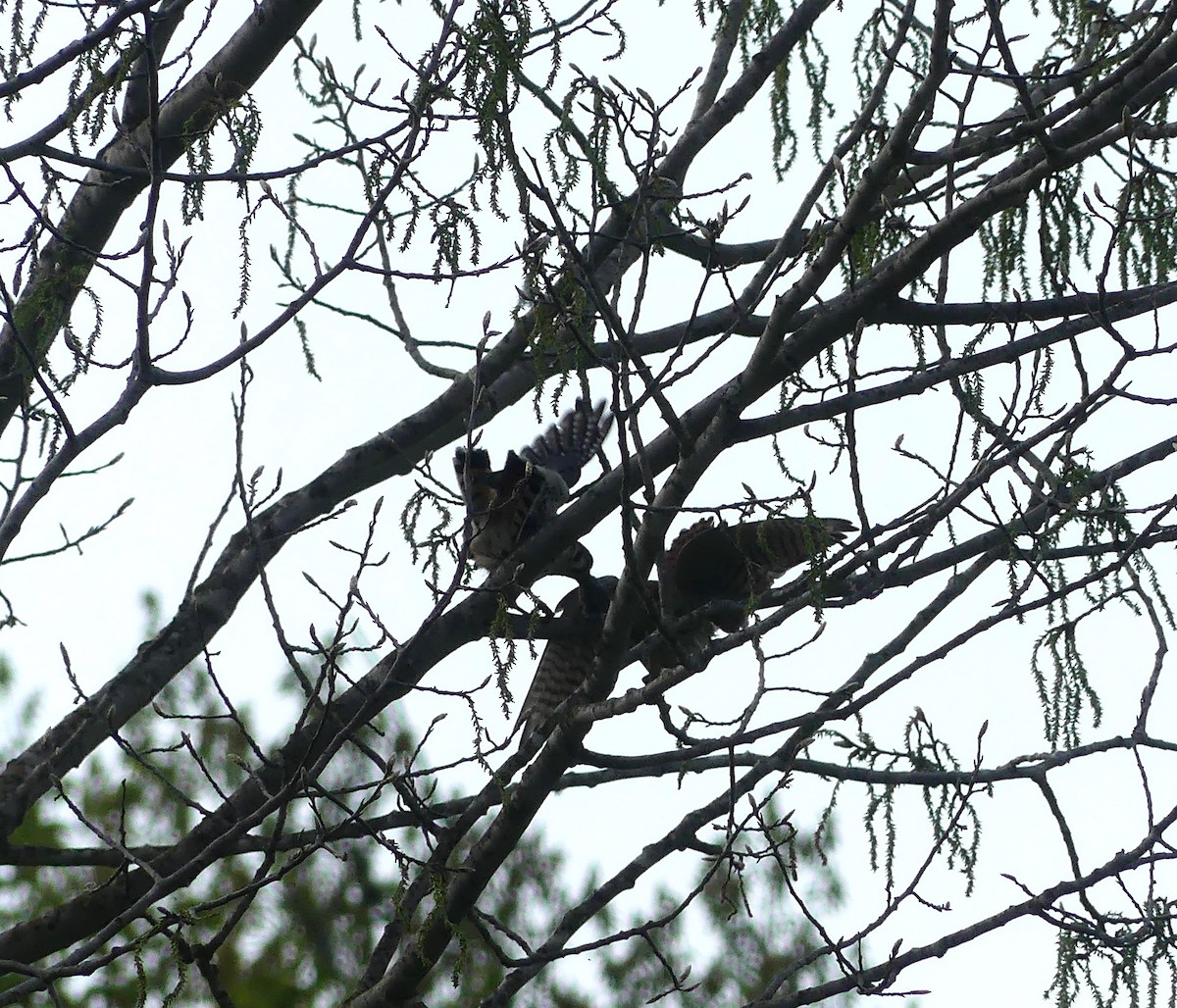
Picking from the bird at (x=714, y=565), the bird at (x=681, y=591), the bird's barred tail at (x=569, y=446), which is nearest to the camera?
the bird at (x=681, y=591)

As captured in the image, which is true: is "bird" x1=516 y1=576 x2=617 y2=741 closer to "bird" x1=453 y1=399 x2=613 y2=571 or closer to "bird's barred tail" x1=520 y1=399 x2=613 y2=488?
"bird" x1=453 y1=399 x2=613 y2=571

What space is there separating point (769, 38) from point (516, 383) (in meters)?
1.41

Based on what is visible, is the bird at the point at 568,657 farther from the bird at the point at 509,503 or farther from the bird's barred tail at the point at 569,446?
the bird's barred tail at the point at 569,446

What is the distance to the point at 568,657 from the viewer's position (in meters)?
5.27

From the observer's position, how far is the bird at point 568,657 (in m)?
4.92

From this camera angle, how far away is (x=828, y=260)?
10.3 feet

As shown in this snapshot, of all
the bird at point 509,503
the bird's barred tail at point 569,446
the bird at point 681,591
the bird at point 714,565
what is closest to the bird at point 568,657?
the bird at point 681,591

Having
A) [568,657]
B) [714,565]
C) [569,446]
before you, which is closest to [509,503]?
[568,657]

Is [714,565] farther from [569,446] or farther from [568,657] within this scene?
[569,446]

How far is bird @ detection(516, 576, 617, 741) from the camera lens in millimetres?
4922

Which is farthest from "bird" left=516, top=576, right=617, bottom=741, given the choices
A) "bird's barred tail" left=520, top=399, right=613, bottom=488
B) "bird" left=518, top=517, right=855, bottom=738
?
"bird's barred tail" left=520, top=399, right=613, bottom=488

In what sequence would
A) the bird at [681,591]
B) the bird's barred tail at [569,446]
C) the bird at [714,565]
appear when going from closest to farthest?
the bird at [681,591]
the bird at [714,565]
the bird's barred tail at [569,446]

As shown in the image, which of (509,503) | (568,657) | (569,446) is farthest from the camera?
(569,446)

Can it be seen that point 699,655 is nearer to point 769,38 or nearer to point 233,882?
point 769,38
